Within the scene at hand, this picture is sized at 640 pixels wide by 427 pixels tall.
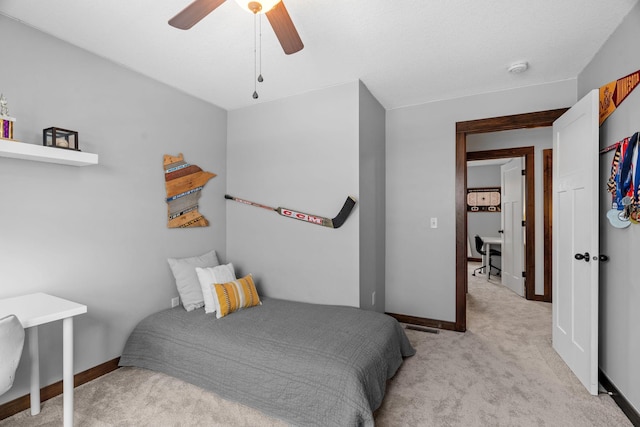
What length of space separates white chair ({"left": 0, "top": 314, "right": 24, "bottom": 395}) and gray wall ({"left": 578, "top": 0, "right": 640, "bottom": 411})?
3.20 metres

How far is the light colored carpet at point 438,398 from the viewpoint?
191 cm

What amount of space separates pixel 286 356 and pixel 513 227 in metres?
4.43

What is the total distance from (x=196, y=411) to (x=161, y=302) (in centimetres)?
120

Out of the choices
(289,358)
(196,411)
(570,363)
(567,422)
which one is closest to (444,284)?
(570,363)

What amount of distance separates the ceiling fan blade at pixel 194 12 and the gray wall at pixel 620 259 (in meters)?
2.37

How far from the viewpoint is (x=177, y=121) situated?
3066 mm

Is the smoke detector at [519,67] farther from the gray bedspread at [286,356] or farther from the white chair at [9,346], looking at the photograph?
the white chair at [9,346]

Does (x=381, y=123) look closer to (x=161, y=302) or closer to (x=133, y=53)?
(x=133, y=53)

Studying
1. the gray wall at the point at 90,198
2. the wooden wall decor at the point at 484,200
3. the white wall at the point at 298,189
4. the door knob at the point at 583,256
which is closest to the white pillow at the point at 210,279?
the gray wall at the point at 90,198

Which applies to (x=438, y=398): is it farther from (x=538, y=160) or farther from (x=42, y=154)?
(x=538, y=160)

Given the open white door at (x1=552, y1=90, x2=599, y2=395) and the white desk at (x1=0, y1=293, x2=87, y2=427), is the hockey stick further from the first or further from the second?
the white desk at (x1=0, y1=293, x2=87, y2=427)

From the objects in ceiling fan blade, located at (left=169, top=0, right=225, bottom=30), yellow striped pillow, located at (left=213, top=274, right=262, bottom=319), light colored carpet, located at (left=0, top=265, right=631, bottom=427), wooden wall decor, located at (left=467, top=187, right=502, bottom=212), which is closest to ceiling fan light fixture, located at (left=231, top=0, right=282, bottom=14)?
ceiling fan blade, located at (left=169, top=0, right=225, bottom=30)

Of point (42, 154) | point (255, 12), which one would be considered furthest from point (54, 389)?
point (255, 12)

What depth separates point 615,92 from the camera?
208 centimetres
